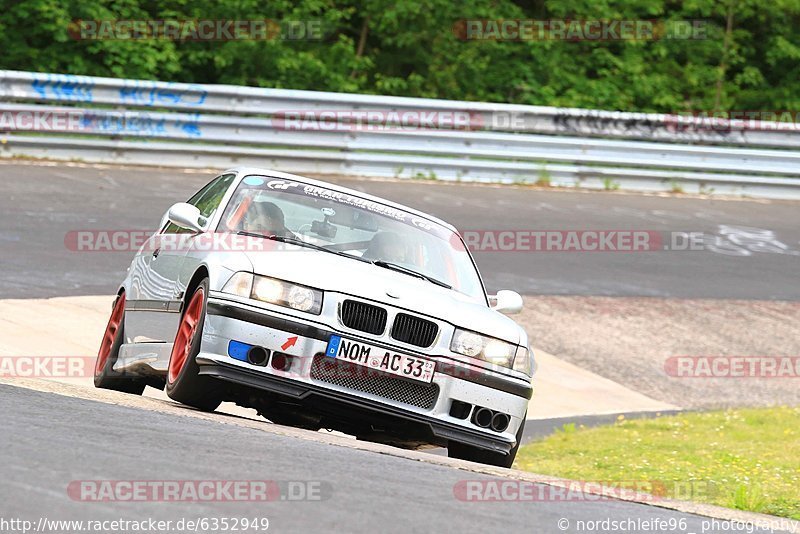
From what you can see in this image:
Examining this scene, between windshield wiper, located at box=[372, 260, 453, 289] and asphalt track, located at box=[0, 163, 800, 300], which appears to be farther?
asphalt track, located at box=[0, 163, 800, 300]

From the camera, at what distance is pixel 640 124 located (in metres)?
22.2

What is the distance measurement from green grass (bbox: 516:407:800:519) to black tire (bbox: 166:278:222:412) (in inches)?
98.9

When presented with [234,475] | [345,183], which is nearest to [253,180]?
[234,475]

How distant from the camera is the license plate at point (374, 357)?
709 centimetres

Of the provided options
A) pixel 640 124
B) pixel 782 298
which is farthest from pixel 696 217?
pixel 782 298

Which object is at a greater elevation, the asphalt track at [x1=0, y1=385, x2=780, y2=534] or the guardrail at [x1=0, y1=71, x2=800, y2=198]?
the asphalt track at [x1=0, y1=385, x2=780, y2=534]

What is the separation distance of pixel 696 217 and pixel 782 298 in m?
4.11

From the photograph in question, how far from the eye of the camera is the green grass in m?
7.86

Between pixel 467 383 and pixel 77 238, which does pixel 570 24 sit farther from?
pixel 467 383

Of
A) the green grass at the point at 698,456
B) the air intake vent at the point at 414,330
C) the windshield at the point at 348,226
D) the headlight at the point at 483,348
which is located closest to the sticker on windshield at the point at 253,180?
the windshield at the point at 348,226

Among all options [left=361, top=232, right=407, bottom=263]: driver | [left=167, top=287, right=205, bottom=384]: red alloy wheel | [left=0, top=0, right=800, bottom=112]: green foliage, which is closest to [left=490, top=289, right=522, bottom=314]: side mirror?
[left=361, top=232, right=407, bottom=263]: driver

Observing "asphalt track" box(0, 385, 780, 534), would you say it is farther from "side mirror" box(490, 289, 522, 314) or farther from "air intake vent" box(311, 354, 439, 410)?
"side mirror" box(490, 289, 522, 314)

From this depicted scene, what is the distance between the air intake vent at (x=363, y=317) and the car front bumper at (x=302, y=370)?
0.07m

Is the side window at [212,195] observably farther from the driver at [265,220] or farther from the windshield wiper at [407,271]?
the windshield wiper at [407,271]
